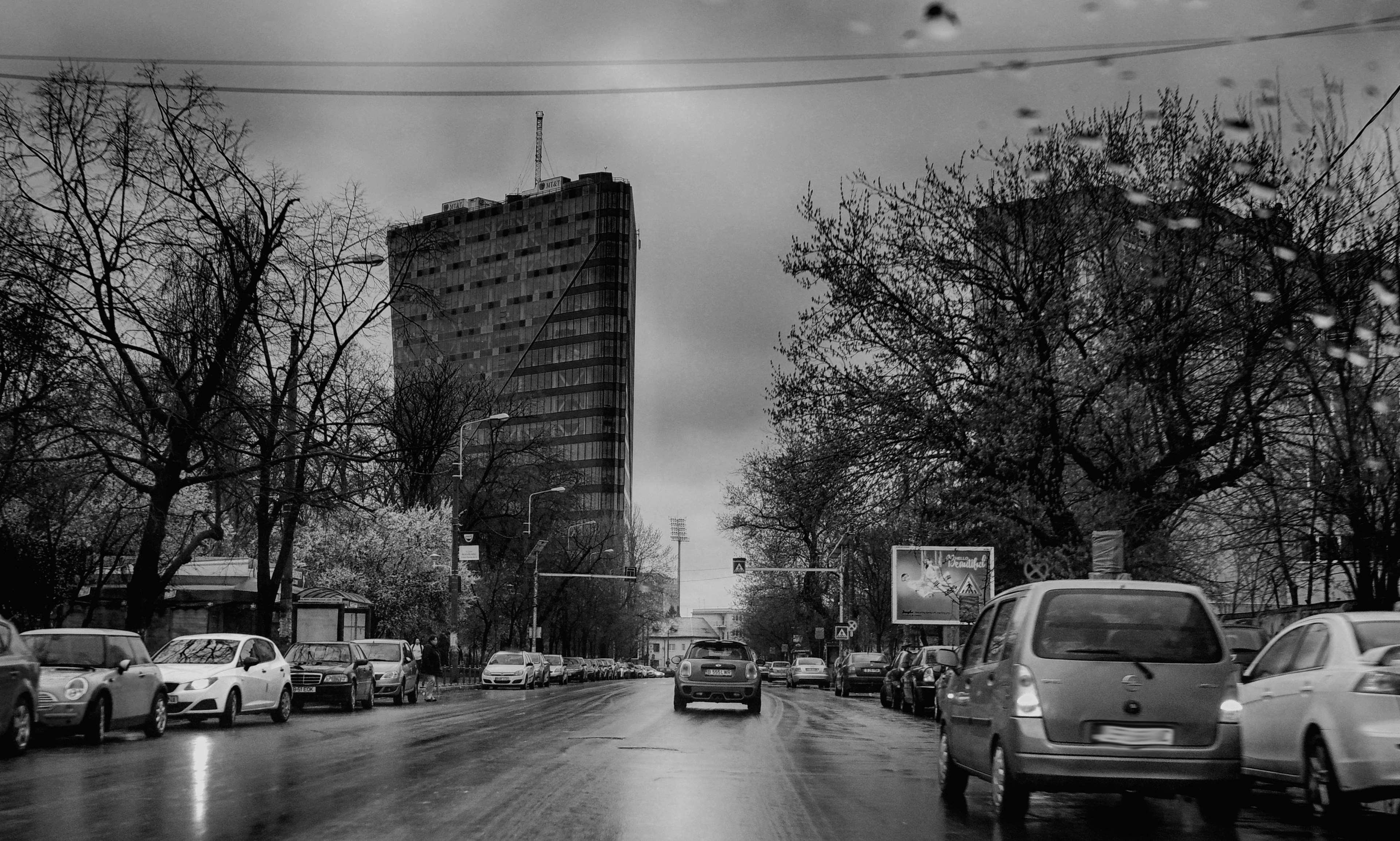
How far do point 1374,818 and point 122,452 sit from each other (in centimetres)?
2507

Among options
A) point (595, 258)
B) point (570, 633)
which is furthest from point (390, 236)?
point (595, 258)

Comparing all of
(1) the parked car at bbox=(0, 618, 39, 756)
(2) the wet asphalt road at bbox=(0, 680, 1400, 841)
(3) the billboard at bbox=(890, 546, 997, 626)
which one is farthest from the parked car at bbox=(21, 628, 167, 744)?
(3) the billboard at bbox=(890, 546, 997, 626)

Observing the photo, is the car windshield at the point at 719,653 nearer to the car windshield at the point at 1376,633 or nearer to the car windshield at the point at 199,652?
the car windshield at the point at 199,652

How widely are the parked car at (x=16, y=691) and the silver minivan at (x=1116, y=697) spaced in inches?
427

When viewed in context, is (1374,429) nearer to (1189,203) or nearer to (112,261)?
(1189,203)

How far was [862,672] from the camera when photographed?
45719 millimetres

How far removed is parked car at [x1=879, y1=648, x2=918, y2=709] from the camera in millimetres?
33469

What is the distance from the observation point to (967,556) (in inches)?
1790

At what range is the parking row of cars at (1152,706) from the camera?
9055 millimetres

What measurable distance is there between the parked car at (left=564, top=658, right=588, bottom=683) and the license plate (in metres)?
62.5

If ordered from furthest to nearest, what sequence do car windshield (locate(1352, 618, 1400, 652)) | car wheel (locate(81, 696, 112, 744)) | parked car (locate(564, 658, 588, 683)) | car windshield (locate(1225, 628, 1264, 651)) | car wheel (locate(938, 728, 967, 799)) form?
parked car (locate(564, 658, 588, 683)), car windshield (locate(1225, 628, 1264, 651)), car wheel (locate(81, 696, 112, 744)), car wheel (locate(938, 728, 967, 799)), car windshield (locate(1352, 618, 1400, 652))

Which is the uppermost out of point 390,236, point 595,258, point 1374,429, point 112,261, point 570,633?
point 595,258

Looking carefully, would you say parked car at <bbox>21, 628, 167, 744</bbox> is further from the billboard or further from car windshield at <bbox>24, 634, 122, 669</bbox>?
the billboard

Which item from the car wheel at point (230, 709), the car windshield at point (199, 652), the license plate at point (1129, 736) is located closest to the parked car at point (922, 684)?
the car wheel at point (230, 709)
